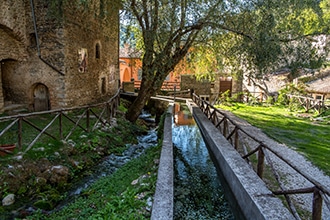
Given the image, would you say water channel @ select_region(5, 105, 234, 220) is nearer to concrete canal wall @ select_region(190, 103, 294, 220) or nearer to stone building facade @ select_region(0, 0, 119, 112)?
concrete canal wall @ select_region(190, 103, 294, 220)

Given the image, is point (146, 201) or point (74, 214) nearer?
point (146, 201)

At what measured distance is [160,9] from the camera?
9406mm

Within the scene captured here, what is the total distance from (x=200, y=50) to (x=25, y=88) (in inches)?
331

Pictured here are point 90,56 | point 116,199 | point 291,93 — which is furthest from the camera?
point 291,93

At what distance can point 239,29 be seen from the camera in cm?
877

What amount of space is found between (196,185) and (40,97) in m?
8.50

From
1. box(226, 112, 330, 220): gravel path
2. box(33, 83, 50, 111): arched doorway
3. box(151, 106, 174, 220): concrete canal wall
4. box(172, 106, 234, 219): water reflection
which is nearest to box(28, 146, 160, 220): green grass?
box(151, 106, 174, 220): concrete canal wall

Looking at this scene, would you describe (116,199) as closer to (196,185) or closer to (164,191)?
(164,191)

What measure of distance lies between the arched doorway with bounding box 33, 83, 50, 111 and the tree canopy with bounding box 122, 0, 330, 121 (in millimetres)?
4244

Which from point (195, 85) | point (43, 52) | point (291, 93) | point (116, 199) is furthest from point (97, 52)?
point (291, 93)

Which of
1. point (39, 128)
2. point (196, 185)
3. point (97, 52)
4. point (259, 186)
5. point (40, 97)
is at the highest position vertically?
point (97, 52)

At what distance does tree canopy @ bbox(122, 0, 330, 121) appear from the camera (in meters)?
7.77

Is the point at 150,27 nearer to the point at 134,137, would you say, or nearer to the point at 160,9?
the point at 160,9

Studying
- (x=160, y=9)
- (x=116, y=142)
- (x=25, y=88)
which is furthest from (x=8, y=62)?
(x=160, y=9)
